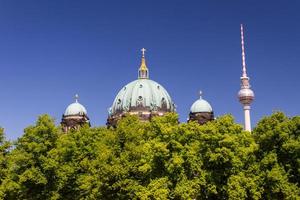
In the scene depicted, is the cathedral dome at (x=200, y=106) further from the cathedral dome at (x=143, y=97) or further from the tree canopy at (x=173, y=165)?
the tree canopy at (x=173, y=165)

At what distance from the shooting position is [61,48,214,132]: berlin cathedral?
131375 mm

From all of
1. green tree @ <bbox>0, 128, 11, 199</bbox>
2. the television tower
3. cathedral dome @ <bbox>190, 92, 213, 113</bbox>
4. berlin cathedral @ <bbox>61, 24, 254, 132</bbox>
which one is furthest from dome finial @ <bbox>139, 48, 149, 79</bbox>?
green tree @ <bbox>0, 128, 11, 199</bbox>

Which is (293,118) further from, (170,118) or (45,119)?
(45,119)

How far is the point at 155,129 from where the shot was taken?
190 ft

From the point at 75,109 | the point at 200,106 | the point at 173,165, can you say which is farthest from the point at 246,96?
the point at 173,165

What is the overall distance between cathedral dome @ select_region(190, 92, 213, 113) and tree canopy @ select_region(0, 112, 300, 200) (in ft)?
240

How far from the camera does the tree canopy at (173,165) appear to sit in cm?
5241

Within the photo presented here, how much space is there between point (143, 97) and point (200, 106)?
16.3 m

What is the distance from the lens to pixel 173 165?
2063 inches

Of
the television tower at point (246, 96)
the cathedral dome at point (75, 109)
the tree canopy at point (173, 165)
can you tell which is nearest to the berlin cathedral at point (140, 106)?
the cathedral dome at point (75, 109)

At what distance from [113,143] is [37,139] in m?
11.2

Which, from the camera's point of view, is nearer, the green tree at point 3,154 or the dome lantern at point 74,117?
the green tree at point 3,154

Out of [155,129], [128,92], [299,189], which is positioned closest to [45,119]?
[155,129]

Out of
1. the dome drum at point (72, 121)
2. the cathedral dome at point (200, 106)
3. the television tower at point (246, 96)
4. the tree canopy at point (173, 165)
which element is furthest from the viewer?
the television tower at point (246, 96)
